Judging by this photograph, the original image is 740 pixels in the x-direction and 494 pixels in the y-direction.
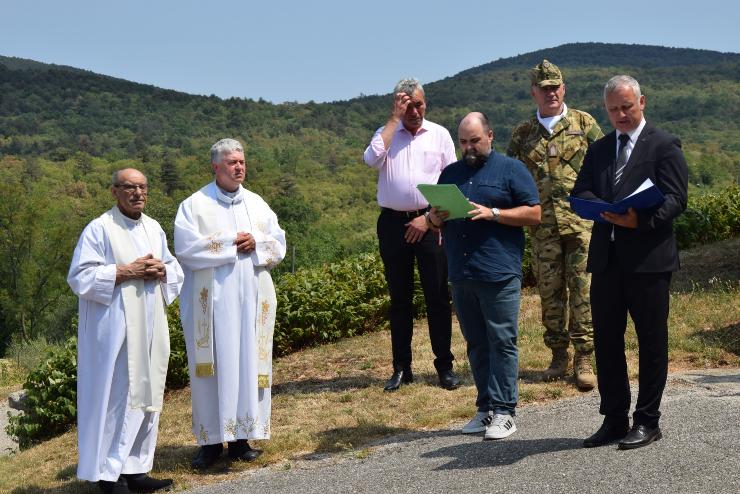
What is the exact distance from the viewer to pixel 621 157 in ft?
17.9

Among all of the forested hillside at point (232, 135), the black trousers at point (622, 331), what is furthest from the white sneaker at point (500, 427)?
the forested hillside at point (232, 135)

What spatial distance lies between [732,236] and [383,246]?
1003cm

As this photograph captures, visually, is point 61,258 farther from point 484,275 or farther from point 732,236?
point 484,275

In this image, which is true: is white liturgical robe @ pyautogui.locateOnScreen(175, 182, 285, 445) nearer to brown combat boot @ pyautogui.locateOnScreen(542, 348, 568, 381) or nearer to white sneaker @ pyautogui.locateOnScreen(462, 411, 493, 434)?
white sneaker @ pyautogui.locateOnScreen(462, 411, 493, 434)

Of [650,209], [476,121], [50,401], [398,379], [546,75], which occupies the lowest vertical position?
[50,401]

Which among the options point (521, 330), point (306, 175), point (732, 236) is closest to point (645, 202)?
point (521, 330)

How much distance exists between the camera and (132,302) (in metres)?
6.05

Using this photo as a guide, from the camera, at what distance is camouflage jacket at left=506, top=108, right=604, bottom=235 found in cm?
714

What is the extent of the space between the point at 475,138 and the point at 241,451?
8.61 feet

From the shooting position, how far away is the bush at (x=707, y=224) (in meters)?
15.8

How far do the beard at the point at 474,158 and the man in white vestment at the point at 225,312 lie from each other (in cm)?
147

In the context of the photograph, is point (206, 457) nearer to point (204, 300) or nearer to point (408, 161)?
point (204, 300)

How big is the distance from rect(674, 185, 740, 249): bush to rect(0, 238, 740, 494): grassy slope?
4.50 metres

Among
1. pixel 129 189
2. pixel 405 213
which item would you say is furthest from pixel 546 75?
pixel 129 189
